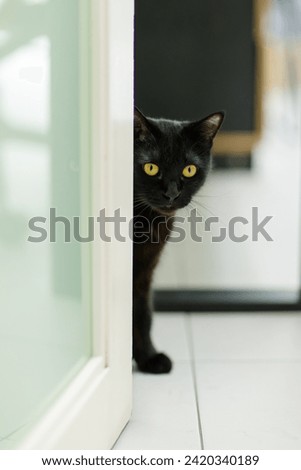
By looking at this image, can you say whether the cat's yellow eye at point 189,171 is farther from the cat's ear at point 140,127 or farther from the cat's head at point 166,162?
the cat's ear at point 140,127

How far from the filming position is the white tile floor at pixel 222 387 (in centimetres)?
89

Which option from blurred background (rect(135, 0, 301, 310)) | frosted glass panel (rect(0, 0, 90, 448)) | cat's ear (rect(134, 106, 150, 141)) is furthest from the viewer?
blurred background (rect(135, 0, 301, 310))

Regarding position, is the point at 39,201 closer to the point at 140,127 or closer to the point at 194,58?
the point at 140,127

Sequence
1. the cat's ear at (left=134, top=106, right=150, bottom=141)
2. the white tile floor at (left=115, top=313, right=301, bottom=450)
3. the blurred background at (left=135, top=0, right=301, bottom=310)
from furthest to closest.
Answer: the blurred background at (left=135, top=0, right=301, bottom=310) → the cat's ear at (left=134, top=106, right=150, bottom=141) → the white tile floor at (left=115, top=313, right=301, bottom=450)

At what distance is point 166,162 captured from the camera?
110 cm

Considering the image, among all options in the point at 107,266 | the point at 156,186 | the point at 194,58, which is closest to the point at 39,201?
the point at 107,266

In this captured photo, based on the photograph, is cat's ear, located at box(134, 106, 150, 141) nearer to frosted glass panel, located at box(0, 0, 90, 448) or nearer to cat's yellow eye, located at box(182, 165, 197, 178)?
cat's yellow eye, located at box(182, 165, 197, 178)

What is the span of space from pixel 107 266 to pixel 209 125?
Answer: 1.54 ft

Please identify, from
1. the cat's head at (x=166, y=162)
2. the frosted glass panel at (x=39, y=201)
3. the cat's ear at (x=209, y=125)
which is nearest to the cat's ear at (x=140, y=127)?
the cat's head at (x=166, y=162)

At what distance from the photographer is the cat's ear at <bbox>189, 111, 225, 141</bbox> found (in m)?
1.13

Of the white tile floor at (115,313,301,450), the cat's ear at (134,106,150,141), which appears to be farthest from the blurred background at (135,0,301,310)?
the cat's ear at (134,106,150,141)

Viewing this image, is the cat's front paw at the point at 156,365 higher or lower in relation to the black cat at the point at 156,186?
lower

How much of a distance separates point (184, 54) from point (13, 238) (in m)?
1.21
